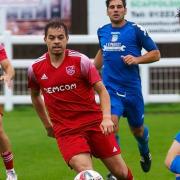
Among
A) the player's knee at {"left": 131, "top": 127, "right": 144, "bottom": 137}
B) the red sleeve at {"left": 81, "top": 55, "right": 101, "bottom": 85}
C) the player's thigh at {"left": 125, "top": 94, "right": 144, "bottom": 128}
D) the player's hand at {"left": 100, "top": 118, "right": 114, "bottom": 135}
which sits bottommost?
the player's knee at {"left": 131, "top": 127, "right": 144, "bottom": 137}

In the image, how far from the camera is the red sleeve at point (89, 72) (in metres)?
8.30

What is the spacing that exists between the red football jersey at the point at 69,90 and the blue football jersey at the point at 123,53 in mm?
1915

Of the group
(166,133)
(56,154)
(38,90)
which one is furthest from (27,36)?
(38,90)

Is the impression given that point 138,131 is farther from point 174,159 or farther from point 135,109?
point 174,159

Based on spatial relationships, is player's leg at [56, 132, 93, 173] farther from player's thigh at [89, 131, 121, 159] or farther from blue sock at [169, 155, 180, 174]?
blue sock at [169, 155, 180, 174]

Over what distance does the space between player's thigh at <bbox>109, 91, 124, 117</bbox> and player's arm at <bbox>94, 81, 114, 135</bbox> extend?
1.93 meters

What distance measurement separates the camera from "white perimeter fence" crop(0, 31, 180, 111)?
59.2ft

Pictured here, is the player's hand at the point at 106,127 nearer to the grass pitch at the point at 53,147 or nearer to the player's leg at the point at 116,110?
the player's leg at the point at 116,110

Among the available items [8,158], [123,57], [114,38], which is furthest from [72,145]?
[114,38]

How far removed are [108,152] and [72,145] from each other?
0.40 meters

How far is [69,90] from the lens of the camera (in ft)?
27.7

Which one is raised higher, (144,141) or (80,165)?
(80,165)

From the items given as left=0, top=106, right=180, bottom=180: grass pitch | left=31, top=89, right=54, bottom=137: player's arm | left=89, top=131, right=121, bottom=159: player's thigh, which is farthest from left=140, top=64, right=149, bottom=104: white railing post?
left=89, top=131, right=121, bottom=159: player's thigh

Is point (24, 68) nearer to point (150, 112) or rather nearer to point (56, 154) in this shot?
point (150, 112)
